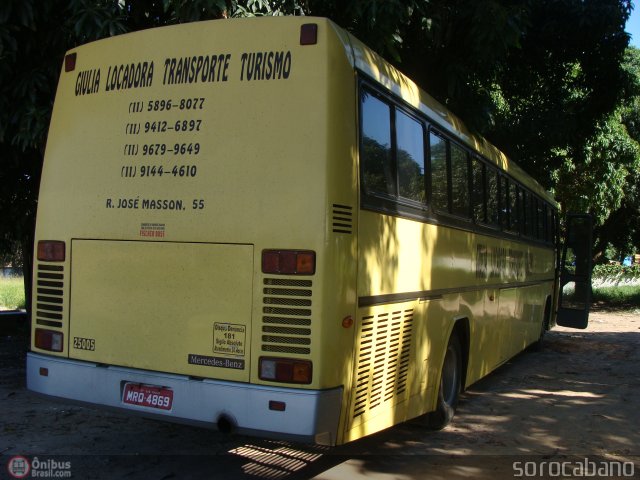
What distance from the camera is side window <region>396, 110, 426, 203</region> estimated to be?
4836 millimetres

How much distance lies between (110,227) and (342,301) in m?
1.78

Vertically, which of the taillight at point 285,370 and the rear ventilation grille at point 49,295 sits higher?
the rear ventilation grille at point 49,295

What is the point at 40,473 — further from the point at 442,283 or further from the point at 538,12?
the point at 538,12

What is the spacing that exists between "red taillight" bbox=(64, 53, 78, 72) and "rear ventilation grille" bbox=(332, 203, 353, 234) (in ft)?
8.34

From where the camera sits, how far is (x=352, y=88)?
408 centimetres

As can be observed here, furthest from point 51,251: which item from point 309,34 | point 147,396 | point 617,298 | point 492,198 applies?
point 617,298

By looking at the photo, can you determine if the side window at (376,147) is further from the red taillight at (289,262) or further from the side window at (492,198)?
the side window at (492,198)

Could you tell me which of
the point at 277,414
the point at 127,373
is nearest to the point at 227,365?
the point at 277,414

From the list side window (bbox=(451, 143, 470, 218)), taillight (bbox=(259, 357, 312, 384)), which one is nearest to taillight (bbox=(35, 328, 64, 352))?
taillight (bbox=(259, 357, 312, 384))

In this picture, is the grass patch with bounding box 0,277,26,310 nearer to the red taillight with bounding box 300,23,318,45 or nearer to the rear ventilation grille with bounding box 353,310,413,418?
the rear ventilation grille with bounding box 353,310,413,418

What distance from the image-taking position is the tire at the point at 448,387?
19.9 feet

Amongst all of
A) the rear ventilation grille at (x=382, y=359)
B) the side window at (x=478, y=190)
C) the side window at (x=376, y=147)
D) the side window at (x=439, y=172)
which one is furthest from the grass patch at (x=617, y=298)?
the side window at (x=376, y=147)

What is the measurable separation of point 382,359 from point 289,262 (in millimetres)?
1150

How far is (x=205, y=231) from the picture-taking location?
161 inches
